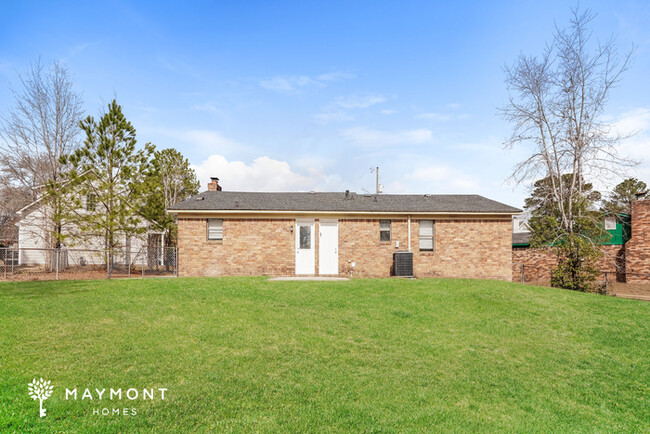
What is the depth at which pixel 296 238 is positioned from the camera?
15.9m

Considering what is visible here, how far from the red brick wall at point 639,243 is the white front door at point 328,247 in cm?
1596

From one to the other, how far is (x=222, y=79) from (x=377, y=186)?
2340 centimetres

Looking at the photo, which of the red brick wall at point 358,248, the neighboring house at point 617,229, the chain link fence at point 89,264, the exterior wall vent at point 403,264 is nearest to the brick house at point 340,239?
the red brick wall at point 358,248

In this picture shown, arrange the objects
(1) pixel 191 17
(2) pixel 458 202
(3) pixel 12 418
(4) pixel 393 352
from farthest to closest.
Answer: (2) pixel 458 202, (1) pixel 191 17, (4) pixel 393 352, (3) pixel 12 418

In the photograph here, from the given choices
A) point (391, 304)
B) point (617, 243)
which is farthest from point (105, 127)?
point (617, 243)

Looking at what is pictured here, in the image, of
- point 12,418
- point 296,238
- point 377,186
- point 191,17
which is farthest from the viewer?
point 377,186

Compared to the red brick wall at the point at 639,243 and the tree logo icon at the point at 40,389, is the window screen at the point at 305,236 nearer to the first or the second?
the tree logo icon at the point at 40,389

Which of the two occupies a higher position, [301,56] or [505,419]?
[301,56]

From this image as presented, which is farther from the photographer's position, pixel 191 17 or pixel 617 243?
pixel 617 243

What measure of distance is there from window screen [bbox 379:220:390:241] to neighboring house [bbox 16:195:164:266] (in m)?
10.4

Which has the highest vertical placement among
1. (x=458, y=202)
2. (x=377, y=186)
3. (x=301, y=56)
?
(x=301, y=56)

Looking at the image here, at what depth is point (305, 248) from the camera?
1593cm

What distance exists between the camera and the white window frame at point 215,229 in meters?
15.7

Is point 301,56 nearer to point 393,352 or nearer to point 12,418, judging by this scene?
point 393,352
